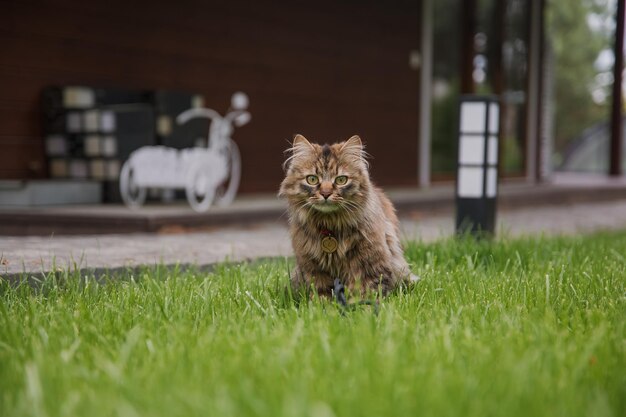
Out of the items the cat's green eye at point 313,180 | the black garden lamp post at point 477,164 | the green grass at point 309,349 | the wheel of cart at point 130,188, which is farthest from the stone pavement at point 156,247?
the cat's green eye at point 313,180

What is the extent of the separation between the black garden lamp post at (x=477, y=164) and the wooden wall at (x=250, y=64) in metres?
4.10

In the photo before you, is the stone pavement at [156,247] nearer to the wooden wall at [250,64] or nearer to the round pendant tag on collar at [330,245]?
the round pendant tag on collar at [330,245]

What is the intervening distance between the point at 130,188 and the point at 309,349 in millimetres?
5530

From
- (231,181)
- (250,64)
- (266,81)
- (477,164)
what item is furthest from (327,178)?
(266,81)

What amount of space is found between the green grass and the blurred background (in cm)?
396

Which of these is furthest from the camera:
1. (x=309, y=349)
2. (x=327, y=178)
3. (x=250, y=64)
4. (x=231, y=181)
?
(x=250, y=64)

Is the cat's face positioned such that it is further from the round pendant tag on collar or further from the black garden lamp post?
the black garden lamp post

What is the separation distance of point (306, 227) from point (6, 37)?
17.0 feet

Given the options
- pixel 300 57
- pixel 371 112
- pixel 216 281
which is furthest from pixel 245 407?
pixel 371 112

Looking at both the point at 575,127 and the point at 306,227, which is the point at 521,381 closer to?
the point at 306,227

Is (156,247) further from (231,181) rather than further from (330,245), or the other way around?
(231,181)

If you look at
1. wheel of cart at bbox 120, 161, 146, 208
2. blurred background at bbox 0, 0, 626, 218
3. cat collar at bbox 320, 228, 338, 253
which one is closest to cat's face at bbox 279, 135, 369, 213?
cat collar at bbox 320, 228, 338, 253

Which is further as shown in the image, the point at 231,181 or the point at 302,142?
the point at 231,181

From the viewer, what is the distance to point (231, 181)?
8.49 m
